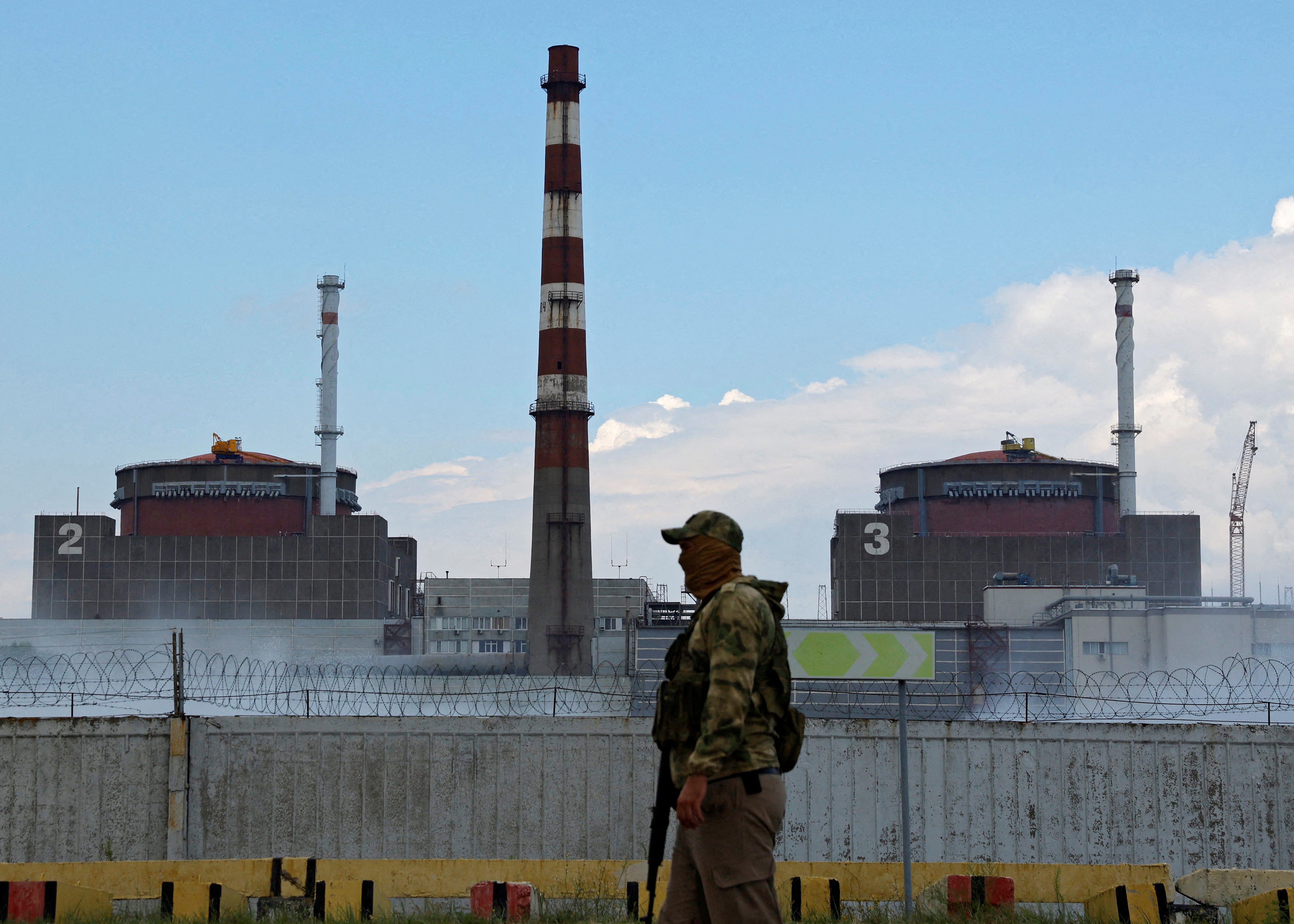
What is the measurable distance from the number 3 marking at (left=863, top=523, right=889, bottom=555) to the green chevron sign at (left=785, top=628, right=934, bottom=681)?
66319mm

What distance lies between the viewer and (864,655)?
1194 centimetres

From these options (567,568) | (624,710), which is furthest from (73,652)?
(624,710)

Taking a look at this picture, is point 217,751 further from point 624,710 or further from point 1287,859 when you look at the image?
point 624,710

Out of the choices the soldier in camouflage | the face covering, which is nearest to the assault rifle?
the soldier in camouflage

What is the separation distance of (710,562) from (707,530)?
0.44ft

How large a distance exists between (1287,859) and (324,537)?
6642cm

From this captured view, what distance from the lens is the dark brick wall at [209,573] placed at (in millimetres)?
78438

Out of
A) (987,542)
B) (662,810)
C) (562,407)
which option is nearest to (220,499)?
(562,407)

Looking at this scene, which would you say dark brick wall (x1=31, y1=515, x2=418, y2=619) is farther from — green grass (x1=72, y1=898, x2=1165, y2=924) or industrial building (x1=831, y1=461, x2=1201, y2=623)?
green grass (x1=72, y1=898, x2=1165, y2=924)

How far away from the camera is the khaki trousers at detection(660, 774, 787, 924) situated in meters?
5.58

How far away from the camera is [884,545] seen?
77875 millimetres

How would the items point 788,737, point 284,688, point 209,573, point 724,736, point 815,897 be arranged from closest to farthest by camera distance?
point 724,736 → point 788,737 → point 815,897 → point 284,688 → point 209,573

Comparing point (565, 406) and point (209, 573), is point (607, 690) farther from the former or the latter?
point (209, 573)

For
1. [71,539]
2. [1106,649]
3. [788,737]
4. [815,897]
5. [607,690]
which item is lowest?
[815,897]
